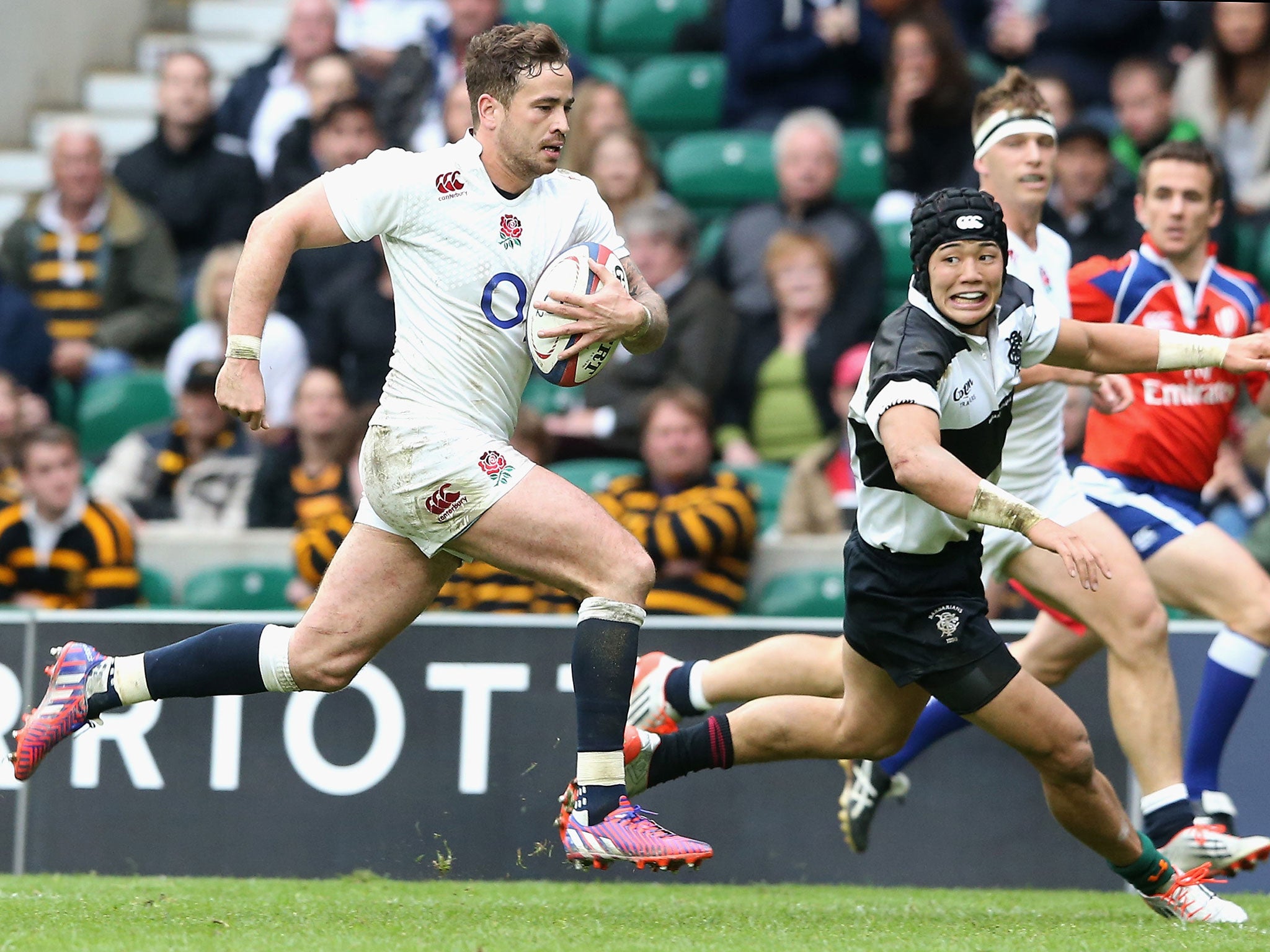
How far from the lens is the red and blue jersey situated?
22.0 feet

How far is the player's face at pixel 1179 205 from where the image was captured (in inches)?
260

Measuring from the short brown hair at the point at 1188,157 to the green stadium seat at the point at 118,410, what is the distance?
6135 millimetres

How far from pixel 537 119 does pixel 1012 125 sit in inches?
79.3

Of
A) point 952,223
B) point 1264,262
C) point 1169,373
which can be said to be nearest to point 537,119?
point 952,223

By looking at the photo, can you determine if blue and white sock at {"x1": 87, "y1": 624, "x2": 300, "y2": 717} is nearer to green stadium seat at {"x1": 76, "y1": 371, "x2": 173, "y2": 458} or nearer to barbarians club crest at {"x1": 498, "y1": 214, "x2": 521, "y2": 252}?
barbarians club crest at {"x1": 498, "y1": 214, "x2": 521, "y2": 252}

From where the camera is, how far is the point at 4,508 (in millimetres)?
8852

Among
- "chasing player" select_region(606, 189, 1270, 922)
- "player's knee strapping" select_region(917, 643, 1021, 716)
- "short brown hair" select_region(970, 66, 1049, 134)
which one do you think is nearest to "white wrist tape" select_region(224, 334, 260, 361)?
"chasing player" select_region(606, 189, 1270, 922)

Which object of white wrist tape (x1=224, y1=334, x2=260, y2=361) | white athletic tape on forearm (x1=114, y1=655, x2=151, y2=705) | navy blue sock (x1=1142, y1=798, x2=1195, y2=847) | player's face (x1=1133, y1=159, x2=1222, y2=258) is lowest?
navy blue sock (x1=1142, y1=798, x2=1195, y2=847)

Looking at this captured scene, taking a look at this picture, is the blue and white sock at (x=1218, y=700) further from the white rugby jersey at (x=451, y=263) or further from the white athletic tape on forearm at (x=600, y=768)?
the white rugby jersey at (x=451, y=263)

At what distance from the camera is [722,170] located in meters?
11.3

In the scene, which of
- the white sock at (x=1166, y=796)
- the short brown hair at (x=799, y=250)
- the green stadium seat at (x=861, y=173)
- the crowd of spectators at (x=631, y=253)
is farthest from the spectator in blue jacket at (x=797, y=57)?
the white sock at (x=1166, y=796)

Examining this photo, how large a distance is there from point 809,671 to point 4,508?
4534mm

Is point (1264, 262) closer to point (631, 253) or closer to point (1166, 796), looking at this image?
point (631, 253)

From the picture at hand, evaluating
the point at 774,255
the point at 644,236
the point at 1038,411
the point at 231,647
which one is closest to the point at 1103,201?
the point at 774,255
